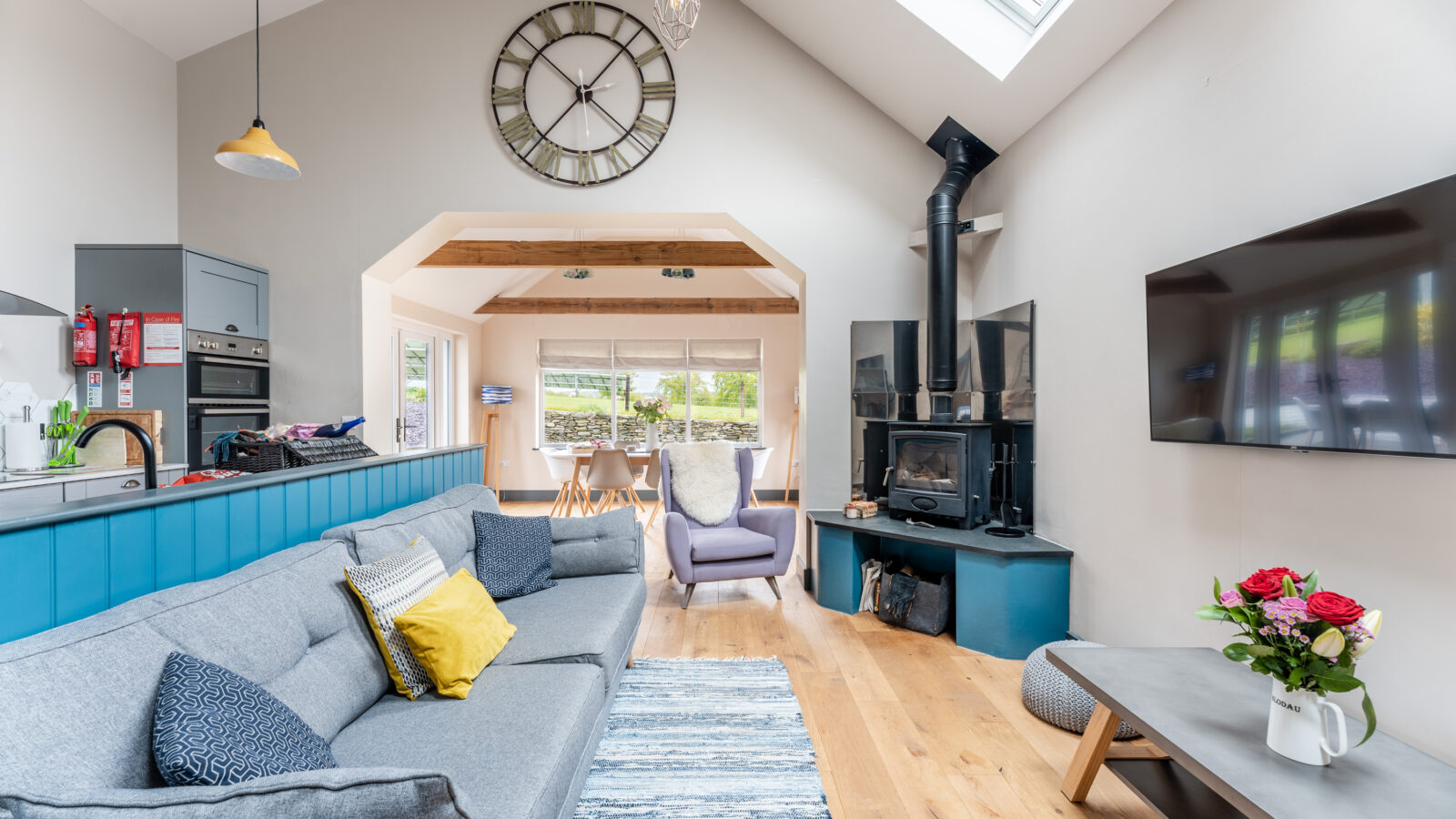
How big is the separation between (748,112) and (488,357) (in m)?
4.95

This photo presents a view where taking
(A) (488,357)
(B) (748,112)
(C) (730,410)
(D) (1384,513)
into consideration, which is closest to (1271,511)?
(D) (1384,513)

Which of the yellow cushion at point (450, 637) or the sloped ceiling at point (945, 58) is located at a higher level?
the sloped ceiling at point (945, 58)

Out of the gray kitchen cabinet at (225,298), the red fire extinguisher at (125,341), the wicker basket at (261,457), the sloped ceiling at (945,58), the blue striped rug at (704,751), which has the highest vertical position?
the sloped ceiling at (945,58)

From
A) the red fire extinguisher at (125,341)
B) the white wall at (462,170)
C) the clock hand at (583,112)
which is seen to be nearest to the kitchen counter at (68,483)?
the red fire extinguisher at (125,341)

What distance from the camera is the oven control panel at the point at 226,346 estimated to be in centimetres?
327

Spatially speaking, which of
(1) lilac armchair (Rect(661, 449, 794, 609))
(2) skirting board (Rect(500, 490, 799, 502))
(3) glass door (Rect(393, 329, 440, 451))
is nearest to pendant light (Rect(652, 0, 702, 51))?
(1) lilac armchair (Rect(661, 449, 794, 609))

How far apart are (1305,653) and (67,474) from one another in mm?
4388

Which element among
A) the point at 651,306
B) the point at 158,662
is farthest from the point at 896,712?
the point at 651,306

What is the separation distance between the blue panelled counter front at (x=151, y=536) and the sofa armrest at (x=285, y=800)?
0.52 m

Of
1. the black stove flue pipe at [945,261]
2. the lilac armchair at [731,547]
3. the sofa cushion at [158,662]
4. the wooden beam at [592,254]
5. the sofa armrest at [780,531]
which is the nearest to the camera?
the sofa cushion at [158,662]

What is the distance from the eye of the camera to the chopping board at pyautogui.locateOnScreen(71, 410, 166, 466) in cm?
313

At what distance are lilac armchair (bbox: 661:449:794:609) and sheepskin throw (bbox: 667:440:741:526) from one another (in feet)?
0.21

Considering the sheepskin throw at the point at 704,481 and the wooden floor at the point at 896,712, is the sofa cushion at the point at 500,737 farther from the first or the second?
the sheepskin throw at the point at 704,481

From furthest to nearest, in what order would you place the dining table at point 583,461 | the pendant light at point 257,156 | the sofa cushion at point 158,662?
the dining table at point 583,461 → the pendant light at point 257,156 → the sofa cushion at point 158,662
